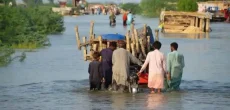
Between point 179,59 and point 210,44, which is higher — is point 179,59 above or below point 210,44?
above

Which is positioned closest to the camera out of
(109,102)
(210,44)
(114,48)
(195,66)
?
(109,102)

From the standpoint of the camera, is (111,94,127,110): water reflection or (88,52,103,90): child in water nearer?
(111,94,127,110): water reflection

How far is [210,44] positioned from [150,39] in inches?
709

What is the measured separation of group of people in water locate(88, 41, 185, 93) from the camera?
17.7m

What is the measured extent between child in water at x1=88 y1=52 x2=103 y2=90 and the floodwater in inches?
11.7

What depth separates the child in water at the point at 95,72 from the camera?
18125mm

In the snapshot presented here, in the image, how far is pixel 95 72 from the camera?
1817cm

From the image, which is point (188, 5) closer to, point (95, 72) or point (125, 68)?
point (95, 72)

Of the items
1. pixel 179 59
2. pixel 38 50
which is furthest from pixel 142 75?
pixel 38 50

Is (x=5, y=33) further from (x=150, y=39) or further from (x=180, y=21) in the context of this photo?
(x=180, y=21)

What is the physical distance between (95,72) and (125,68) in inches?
33.0

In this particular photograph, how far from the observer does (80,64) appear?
27.0 m

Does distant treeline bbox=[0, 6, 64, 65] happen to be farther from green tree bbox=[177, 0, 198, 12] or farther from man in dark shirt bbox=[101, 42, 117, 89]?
green tree bbox=[177, 0, 198, 12]

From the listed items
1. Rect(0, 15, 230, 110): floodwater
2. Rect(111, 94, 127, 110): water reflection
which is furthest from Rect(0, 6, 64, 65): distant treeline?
Rect(111, 94, 127, 110): water reflection
